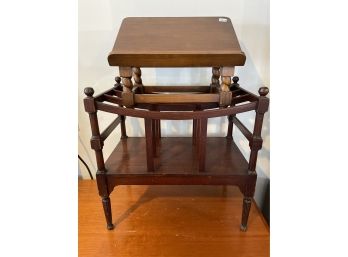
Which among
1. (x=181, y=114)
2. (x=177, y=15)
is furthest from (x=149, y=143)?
(x=177, y=15)

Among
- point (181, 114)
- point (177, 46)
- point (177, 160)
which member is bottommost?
point (177, 160)

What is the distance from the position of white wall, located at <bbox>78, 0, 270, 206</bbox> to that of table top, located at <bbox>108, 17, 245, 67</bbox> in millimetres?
252

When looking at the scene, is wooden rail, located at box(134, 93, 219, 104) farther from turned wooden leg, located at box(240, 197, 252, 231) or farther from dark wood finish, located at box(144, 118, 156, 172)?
turned wooden leg, located at box(240, 197, 252, 231)

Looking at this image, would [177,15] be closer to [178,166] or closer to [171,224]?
[178,166]

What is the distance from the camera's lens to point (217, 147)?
82 cm

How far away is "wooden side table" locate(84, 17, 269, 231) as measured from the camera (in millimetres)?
550

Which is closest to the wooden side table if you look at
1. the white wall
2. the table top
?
the table top

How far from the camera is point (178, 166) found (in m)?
0.70

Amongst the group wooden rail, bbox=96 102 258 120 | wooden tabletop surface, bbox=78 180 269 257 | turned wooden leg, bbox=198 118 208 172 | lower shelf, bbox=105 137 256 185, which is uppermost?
wooden rail, bbox=96 102 258 120

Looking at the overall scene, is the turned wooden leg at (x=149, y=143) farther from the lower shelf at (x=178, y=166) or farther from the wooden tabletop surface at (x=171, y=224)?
the wooden tabletop surface at (x=171, y=224)

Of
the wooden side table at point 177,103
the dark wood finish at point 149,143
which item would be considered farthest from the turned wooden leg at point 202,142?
the dark wood finish at point 149,143

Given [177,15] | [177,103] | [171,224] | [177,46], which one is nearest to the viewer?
[177,46]

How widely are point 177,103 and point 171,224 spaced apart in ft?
1.30

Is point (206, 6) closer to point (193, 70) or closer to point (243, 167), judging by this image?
point (193, 70)
